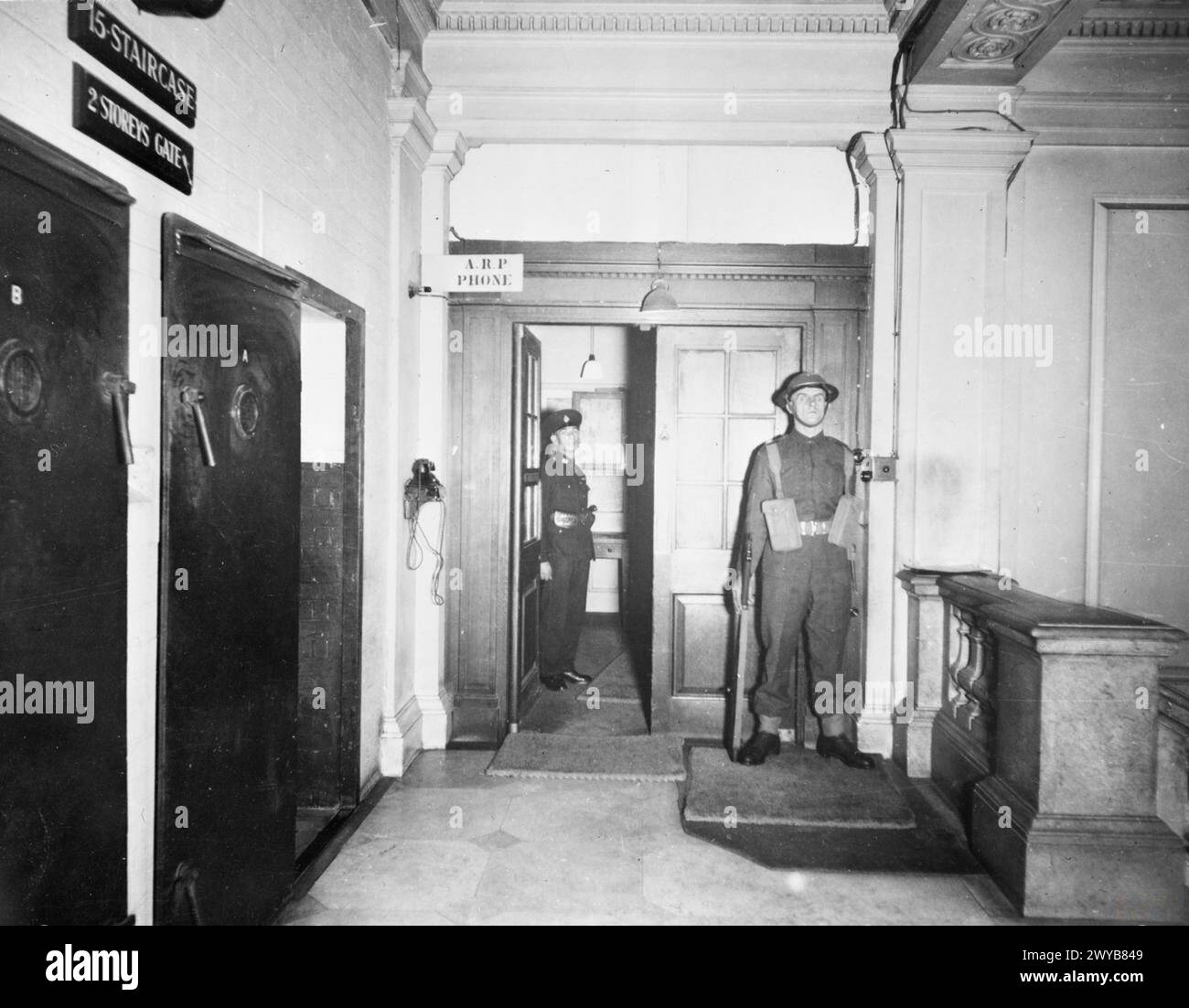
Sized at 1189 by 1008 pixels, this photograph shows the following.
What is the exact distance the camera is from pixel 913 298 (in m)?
3.82

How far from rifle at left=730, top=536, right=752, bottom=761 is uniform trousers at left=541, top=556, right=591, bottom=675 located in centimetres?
176

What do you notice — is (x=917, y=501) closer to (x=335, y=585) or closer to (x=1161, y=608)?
(x=1161, y=608)

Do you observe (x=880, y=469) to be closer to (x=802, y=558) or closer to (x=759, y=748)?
(x=802, y=558)

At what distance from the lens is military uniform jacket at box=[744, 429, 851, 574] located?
3854mm

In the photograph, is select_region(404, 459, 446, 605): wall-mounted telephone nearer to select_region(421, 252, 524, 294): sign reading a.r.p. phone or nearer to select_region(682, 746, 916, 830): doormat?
select_region(421, 252, 524, 294): sign reading a.r.p. phone

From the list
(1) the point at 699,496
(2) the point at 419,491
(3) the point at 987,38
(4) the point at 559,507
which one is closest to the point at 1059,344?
(3) the point at 987,38

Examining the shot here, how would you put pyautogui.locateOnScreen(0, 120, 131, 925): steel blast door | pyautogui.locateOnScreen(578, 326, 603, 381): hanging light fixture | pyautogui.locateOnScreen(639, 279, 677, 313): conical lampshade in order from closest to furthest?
pyautogui.locateOnScreen(0, 120, 131, 925): steel blast door
pyautogui.locateOnScreen(639, 279, 677, 313): conical lampshade
pyautogui.locateOnScreen(578, 326, 603, 381): hanging light fixture

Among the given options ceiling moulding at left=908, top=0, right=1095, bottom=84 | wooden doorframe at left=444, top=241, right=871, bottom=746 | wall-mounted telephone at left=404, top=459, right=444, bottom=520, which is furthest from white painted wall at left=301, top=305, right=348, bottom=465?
ceiling moulding at left=908, top=0, right=1095, bottom=84

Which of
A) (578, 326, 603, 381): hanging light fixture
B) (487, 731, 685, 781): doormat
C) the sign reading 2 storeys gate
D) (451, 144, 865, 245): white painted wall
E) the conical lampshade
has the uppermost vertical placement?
(451, 144, 865, 245): white painted wall

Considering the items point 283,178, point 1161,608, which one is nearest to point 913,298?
point 1161,608

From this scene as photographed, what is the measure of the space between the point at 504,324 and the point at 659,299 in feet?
2.97

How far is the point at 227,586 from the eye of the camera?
7.09ft

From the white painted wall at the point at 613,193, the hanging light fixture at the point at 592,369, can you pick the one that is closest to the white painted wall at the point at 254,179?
the white painted wall at the point at 613,193

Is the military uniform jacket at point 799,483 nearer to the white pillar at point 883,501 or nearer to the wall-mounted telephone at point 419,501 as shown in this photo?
the white pillar at point 883,501
